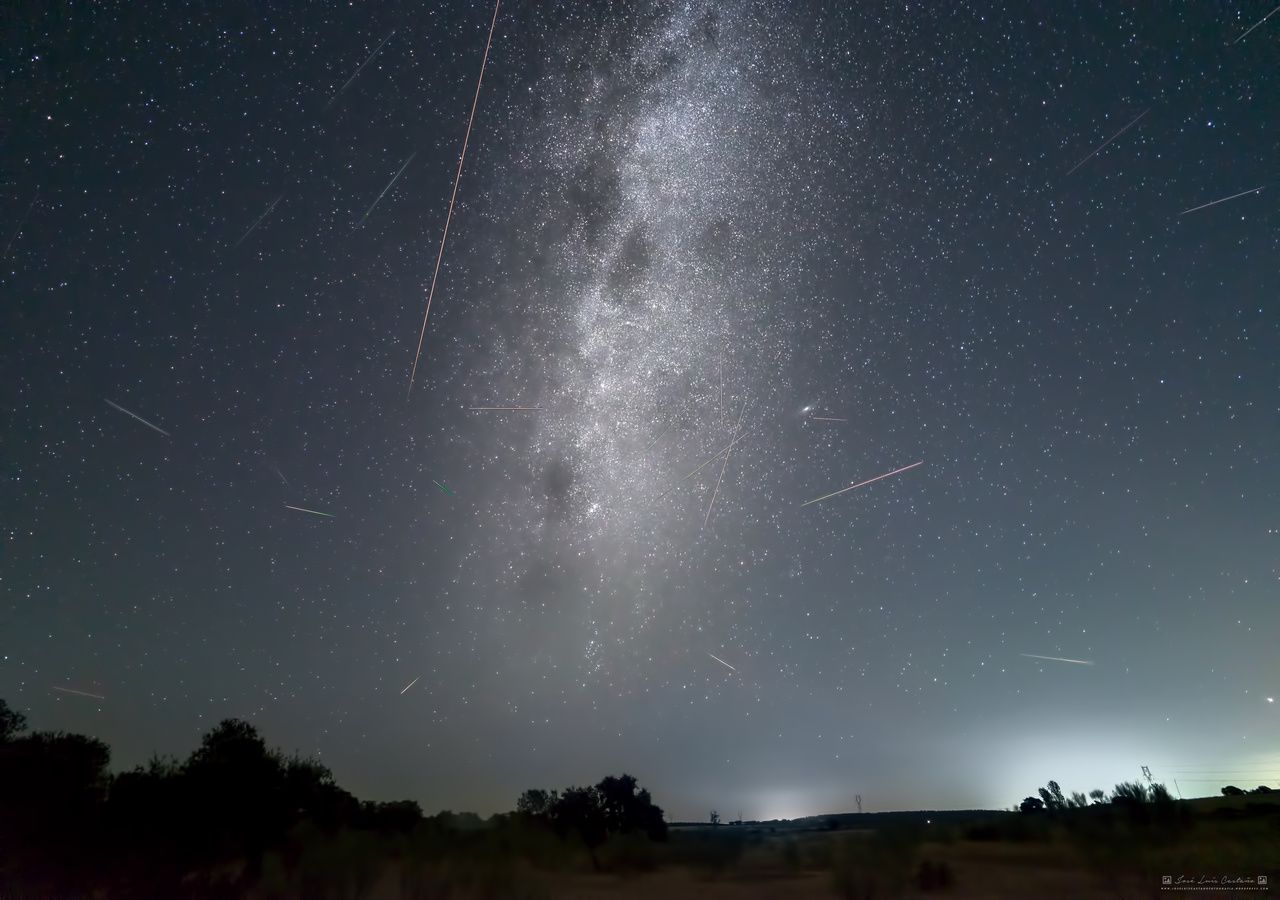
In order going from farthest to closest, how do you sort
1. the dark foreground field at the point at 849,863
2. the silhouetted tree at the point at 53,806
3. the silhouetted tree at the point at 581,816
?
1. the silhouetted tree at the point at 581,816
2. the silhouetted tree at the point at 53,806
3. the dark foreground field at the point at 849,863

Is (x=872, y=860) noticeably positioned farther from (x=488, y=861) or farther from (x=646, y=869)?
(x=488, y=861)

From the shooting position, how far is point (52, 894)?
15.4 metres

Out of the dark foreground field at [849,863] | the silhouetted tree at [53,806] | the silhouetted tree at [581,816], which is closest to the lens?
the dark foreground field at [849,863]

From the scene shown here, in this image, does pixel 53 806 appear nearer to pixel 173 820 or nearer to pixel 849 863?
pixel 173 820

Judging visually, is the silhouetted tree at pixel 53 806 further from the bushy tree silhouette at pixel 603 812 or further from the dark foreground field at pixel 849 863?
the bushy tree silhouette at pixel 603 812

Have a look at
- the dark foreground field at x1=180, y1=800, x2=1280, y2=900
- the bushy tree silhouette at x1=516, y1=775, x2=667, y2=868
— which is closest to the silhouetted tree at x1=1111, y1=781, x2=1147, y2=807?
the dark foreground field at x1=180, y1=800, x2=1280, y2=900

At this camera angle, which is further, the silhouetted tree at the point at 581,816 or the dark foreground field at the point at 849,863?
the silhouetted tree at the point at 581,816

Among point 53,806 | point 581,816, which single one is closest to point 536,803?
point 581,816

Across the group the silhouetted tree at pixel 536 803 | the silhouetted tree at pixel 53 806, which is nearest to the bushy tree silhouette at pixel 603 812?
the silhouetted tree at pixel 536 803

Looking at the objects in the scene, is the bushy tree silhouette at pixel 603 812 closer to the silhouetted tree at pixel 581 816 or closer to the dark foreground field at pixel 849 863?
the silhouetted tree at pixel 581 816

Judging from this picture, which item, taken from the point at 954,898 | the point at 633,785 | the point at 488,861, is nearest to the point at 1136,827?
the point at 954,898

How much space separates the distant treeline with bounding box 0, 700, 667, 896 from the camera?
16.8 meters

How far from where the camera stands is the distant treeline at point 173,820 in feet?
55.0

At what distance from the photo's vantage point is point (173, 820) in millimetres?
18844
